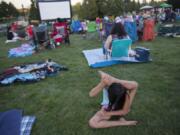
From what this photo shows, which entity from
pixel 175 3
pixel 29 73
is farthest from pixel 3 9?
pixel 29 73

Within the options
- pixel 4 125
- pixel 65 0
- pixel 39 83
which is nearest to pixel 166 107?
pixel 4 125

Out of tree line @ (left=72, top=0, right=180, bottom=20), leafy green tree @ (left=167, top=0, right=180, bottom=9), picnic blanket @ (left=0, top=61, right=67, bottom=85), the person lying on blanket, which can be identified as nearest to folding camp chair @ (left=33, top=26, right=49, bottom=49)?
picnic blanket @ (left=0, top=61, right=67, bottom=85)

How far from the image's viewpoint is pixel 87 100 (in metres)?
3.70

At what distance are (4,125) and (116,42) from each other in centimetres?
414

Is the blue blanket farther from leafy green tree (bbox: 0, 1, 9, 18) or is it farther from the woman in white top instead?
leafy green tree (bbox: 0, 1, 9, 18)

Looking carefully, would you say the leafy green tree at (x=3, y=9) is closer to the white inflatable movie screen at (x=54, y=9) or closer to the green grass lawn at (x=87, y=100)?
the white inflatable movie screen at (x=54, y=9)

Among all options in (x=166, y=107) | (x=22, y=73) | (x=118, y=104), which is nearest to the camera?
(x=118, y=104)

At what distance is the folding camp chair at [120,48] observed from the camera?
5.46m

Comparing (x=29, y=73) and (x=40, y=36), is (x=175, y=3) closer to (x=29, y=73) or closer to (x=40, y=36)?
(x=40, y=36)

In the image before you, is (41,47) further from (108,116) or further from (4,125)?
(4,125)

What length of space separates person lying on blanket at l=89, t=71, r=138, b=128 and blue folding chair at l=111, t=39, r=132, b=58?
2.80 m

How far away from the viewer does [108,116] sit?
289 cm

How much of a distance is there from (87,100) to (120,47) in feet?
7.92

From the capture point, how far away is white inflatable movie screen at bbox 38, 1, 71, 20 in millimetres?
14438
